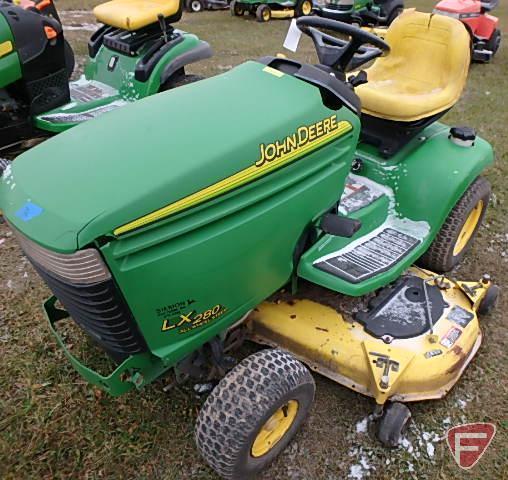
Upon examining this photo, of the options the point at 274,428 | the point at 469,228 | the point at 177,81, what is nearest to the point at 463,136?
the point at 469,228

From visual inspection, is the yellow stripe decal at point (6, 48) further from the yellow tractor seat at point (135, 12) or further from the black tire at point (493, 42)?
the black tire at point (493, 42)

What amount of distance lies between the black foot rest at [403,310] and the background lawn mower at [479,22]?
5.18 m

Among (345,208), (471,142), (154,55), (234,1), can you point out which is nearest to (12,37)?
(154,55)

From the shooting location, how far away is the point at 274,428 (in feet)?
6.39

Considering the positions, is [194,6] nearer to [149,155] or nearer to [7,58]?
[7,58]

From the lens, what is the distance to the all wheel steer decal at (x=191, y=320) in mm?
1640

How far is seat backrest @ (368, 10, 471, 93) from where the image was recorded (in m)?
2.70

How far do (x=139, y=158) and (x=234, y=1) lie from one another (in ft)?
29.3

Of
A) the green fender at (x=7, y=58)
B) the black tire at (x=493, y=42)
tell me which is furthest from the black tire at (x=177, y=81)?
the black tire at (x=493, y=42)

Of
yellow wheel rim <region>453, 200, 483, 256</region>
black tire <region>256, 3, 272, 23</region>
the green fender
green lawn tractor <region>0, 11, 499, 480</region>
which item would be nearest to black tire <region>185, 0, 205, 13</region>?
black tire <region>256, 3, 272, 23</region>

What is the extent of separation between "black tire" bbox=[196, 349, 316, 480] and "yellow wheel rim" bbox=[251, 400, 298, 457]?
37mm

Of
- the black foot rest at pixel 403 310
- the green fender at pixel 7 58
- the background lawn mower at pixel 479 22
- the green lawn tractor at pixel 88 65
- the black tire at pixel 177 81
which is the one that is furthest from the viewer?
the background lawn mower at pixel 479 22

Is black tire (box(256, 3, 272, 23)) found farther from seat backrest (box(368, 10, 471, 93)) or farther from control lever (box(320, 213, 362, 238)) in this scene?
control lever (box(320, 213, 362, 238))

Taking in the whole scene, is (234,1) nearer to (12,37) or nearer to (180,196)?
(12,37)
